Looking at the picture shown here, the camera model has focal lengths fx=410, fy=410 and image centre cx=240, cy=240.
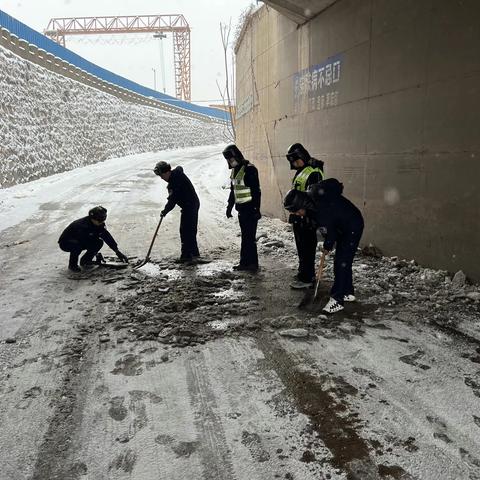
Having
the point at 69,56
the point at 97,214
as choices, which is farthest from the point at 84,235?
the point at 69,56

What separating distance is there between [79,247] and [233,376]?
3.44 meters

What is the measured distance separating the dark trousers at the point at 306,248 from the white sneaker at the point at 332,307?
2.86 ft

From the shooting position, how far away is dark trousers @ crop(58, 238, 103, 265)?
18.2 feet

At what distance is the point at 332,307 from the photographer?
415 centimetres

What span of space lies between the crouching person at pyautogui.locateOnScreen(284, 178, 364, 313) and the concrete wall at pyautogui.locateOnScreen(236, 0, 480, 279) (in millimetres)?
1321

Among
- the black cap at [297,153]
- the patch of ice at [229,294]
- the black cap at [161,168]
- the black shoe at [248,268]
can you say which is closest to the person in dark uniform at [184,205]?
the black cap at [161,168]

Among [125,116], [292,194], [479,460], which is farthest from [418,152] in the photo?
[125,116]

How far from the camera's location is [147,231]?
27.0ft

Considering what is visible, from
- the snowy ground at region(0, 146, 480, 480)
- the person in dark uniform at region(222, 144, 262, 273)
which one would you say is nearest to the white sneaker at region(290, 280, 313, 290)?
the snowy ground at region(0, 146, 480, 480)

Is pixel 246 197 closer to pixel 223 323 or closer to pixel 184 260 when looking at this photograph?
pixel 184 260

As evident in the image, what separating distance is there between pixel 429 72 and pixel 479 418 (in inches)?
154

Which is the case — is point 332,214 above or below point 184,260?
above

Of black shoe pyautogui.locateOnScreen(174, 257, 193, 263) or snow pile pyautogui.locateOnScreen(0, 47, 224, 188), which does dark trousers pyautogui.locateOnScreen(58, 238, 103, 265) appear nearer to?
black shoe pyautogui.locateOnScreen(174, 257, 193, 263)

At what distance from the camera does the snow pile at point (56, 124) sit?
602 inches
